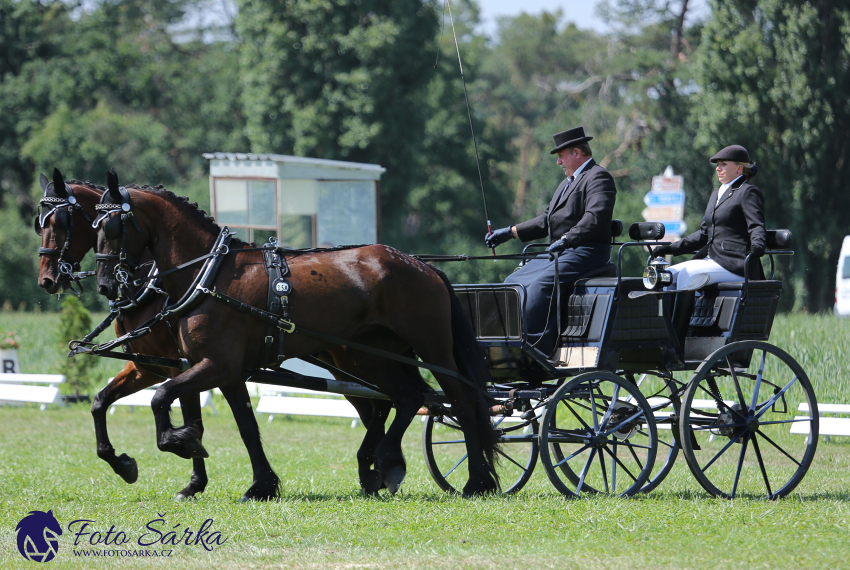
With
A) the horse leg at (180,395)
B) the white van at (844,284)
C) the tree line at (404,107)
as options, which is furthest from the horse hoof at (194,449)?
the white van at (844,284)

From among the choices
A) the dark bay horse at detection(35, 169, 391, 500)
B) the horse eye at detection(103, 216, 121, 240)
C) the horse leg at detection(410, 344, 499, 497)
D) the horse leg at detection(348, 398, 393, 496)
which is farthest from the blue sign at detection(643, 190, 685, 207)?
the horse eye at detection(103, 216, 121, 240)

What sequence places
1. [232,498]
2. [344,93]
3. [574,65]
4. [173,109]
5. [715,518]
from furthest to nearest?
[574,65]
[173,109]
[344,93]
[232,498]
[715,518]

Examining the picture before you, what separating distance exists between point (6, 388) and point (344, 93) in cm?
1806

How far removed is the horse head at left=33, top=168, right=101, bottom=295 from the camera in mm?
6312

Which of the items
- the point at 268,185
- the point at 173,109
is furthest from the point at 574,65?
the point at 268,185

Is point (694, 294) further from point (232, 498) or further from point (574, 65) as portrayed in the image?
point (574, 65)

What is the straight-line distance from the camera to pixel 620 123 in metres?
36.4

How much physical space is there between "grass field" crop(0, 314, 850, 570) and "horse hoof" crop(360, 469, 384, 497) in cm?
17

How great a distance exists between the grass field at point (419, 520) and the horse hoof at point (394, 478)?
3.3 inches

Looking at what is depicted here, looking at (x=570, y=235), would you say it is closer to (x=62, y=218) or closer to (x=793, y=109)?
(x=62, y=218)

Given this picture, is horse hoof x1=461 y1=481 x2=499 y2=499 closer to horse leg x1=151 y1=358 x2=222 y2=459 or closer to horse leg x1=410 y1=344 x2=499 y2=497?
horse leg x1=410 y1=344 x2=499 y2=497

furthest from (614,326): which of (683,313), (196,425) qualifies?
(196,425)

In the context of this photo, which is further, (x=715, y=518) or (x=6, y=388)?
(x=6, y=388)

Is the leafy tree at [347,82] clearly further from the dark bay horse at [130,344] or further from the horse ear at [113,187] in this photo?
the horse ear at [113,187]
